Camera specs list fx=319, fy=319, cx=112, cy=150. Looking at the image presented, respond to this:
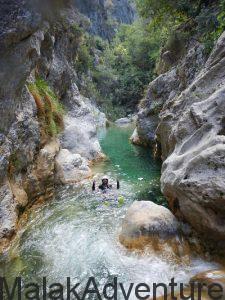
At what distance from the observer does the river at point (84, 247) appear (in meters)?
8.45

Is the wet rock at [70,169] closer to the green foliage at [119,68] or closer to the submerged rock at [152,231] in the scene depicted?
Answer: the submerged rock at [152,231]

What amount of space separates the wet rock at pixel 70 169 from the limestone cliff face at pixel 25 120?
Answer: 0.06 meters

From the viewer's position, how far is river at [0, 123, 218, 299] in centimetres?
845

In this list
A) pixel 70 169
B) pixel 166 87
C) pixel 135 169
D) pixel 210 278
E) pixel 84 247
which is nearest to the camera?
pixel 210 278

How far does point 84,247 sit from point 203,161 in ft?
14.9

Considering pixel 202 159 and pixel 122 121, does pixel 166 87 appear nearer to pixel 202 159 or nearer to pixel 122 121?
pixel 202 159

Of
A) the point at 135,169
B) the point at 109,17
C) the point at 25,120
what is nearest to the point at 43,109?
the point at 25,120

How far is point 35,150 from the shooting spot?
14.8 m

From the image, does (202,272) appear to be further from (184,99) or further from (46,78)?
(46,78)

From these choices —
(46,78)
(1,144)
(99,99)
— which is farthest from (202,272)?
(99,99)

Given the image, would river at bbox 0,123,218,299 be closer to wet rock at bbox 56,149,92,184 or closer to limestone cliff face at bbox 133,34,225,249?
wet rock at bbox 56,149,92,184

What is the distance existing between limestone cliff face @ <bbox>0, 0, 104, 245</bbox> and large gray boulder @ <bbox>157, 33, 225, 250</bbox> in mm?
5044

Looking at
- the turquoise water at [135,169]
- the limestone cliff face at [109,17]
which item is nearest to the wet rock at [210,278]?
the turquoise water at [135,169]

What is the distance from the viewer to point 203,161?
8766 millimetres
